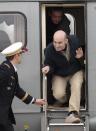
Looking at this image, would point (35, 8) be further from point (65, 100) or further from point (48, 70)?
point (65, 100)

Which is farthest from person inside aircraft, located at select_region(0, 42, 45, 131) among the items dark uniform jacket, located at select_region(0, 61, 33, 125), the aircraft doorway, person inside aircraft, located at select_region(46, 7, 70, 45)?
person inside aircraft, located at select_region(46, 7, 70, 45)

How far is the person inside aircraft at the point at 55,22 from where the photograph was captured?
8.17m

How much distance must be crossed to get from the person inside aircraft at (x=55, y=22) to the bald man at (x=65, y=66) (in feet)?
1.92

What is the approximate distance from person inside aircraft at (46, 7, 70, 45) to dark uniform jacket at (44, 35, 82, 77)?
0.59 meters

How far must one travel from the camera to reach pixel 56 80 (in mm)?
7797

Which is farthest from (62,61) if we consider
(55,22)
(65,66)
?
(55,22)

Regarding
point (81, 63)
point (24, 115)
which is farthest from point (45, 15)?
point (24, 115)

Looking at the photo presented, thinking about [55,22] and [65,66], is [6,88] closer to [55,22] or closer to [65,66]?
[65,66]

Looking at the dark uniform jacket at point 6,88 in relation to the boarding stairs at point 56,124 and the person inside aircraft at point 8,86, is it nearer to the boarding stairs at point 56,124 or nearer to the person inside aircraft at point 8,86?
the person inside aircraft at point 8,86

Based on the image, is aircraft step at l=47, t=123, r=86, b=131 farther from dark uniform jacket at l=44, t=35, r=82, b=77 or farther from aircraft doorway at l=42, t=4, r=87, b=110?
dark uniform jacket at l=44, t=35, r=82, b=77

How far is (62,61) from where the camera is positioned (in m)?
7.67

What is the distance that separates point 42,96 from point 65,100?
50 centimetres

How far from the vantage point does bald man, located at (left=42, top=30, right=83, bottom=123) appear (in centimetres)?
754

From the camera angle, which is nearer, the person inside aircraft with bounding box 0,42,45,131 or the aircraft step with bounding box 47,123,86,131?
the person inside aircraft with bounding box 0,42,45,131
